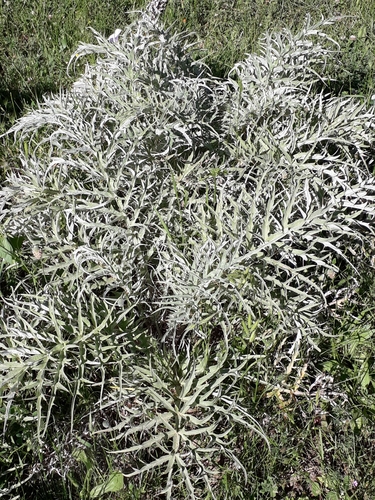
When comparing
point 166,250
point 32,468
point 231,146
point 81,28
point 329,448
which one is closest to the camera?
point 32,468

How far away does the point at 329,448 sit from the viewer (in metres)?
1.84

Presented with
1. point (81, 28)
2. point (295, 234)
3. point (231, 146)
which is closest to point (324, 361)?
point (295, 234)

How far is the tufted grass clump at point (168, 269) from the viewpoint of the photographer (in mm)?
1671

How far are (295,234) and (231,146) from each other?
0.61m

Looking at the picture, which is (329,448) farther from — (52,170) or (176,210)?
(52,170)

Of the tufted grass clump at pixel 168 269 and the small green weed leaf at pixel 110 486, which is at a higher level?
the tufted grass clump at pixel 168 269

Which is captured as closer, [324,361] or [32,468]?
[32,468]

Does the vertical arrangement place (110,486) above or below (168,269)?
below

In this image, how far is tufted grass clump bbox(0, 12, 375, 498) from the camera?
167 centimetres

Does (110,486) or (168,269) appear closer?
(110,486)

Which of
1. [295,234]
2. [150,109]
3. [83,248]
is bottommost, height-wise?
[295,234]

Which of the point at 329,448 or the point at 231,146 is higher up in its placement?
the point at 231,146

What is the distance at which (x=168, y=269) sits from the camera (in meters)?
1.89

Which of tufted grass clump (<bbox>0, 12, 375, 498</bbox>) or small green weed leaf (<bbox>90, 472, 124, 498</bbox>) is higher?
tufted grass clump (<bbox>0, 12, 375, 498</bbox>)
